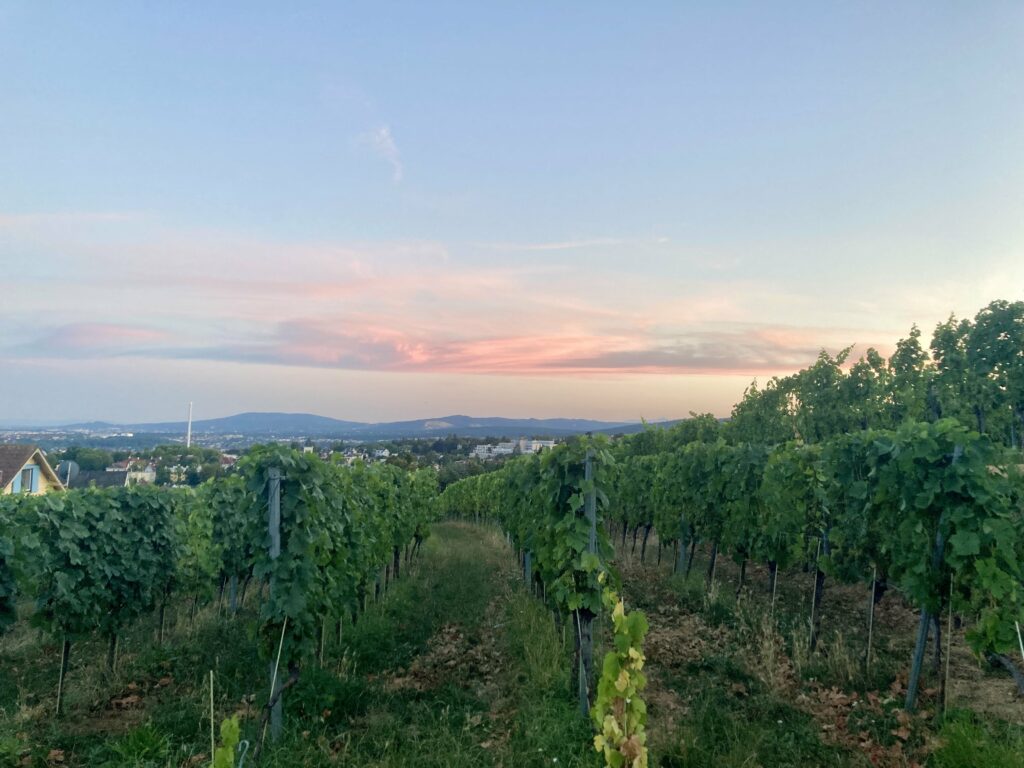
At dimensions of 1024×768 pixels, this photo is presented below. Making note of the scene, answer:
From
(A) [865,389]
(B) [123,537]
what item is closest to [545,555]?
(B) [123,537]

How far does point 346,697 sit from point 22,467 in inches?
1497

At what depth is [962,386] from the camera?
2448 cm

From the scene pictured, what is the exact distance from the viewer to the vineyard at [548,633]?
523 centimetres

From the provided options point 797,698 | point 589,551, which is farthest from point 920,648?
point 589,551

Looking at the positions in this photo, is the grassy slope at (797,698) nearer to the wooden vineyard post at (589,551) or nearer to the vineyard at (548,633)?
the vineyard at (548,633)

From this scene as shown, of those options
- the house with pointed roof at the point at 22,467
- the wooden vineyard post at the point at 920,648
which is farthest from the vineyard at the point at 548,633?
the house with pointed roof at the point at 22,467

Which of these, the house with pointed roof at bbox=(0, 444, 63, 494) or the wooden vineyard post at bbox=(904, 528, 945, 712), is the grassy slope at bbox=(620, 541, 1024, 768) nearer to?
the wooden vineyard post at bbox=(904, 528, 945, 712)

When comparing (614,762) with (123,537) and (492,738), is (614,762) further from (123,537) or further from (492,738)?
(123,537)

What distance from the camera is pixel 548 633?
8.41 meters

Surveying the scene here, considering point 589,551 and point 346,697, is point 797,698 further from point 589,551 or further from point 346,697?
point 346,697

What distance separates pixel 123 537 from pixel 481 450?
386ft

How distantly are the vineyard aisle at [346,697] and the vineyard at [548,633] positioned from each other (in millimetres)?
38

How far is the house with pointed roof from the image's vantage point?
3250 centimetres

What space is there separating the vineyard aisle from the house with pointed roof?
1147 inches
